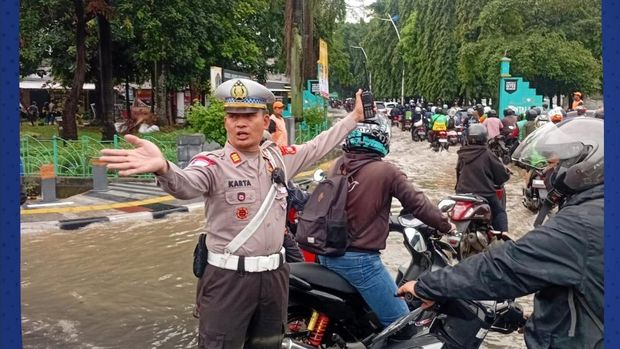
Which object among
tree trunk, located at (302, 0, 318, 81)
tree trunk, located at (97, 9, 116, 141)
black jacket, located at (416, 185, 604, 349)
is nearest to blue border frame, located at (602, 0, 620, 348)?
black jacket, located at (416, 185, 604, 349)

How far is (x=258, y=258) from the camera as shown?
3031mm

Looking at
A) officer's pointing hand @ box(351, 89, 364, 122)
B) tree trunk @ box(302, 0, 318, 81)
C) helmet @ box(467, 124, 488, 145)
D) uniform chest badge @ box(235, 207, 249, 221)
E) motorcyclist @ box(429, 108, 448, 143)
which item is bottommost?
motorcyclist @ box(429, 108, 448, 143)

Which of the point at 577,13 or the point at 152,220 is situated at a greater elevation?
the point at 577,13

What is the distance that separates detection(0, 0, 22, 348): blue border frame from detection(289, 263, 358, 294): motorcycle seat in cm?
190

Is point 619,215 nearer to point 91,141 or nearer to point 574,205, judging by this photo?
point 574,205

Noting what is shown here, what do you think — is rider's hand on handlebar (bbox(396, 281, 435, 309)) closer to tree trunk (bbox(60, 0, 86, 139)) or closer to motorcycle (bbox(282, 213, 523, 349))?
motorcycle (bbox(282, 213, 523, 349))

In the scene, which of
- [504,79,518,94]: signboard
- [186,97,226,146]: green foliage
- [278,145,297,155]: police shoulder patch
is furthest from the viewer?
[504,79,518,94]: signboard

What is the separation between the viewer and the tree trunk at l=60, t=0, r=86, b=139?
57.2 feet

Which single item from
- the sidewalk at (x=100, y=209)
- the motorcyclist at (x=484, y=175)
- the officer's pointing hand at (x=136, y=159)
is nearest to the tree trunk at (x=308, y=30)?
the sidewalk at (x=100, y=209)

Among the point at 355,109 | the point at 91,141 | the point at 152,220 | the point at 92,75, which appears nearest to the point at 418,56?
the point at 92,75

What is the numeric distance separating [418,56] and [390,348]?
144 feet

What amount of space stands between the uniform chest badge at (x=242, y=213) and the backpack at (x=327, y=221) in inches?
24.7

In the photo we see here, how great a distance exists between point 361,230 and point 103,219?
6938mm

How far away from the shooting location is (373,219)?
3.64m
